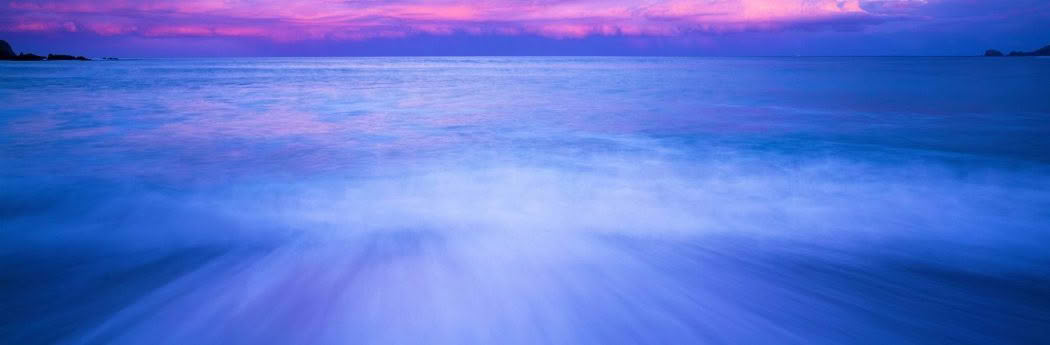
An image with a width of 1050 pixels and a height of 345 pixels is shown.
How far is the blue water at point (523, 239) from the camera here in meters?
2.79

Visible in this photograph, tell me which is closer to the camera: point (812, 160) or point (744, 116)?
point (812, 160)

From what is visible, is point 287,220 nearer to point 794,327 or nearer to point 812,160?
point 794,327

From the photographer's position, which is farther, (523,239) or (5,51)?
(5,51)

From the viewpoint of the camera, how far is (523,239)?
13.5 ft

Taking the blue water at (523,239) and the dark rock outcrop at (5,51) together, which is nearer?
the blue water at (523,239)

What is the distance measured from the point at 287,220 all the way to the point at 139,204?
4.95 ft

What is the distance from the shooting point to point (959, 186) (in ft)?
18.7

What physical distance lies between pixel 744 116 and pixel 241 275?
10.6 meters

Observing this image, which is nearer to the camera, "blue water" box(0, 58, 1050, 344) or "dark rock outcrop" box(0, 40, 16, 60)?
"blue water" box(0, 58, 1050, 344)

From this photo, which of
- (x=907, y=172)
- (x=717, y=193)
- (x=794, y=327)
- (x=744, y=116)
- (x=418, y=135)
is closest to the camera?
(x=794, y=327)

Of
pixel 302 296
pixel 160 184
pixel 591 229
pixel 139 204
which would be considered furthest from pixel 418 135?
pixel 302 296

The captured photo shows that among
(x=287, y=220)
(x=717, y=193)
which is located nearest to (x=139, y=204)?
(x=287, y=220)

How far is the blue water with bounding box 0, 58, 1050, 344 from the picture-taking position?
2.79 m

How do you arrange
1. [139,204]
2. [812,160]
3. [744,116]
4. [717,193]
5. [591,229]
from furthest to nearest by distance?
[744,116]
[812,160]
[717,193]
[139,204]
[591,229]
